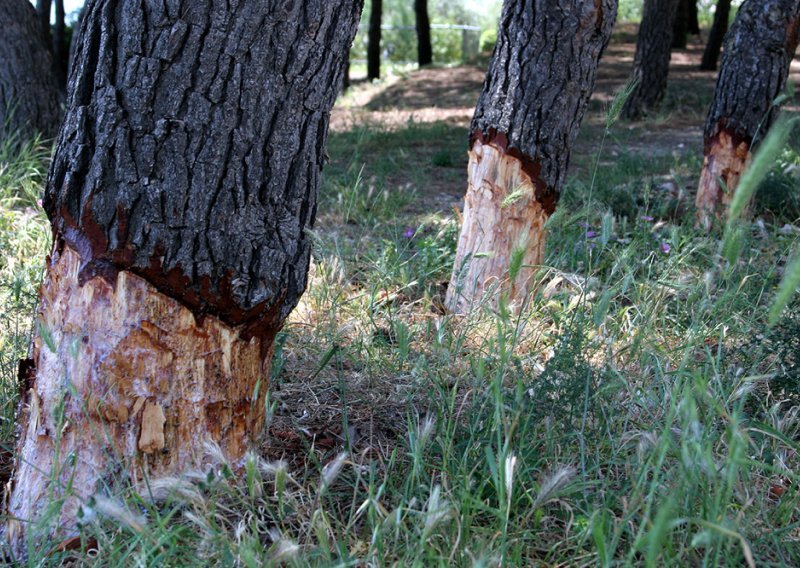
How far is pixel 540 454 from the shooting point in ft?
7.65

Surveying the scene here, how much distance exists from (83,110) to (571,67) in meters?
2.36

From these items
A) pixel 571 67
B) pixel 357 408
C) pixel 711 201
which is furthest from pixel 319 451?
pixel 711 201

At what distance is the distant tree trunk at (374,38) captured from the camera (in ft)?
55.6

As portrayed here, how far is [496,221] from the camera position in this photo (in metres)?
3.94

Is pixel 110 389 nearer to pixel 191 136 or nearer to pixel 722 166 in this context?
pixel 191 136

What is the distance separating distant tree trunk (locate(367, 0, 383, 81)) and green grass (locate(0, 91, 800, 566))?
13.4 metres

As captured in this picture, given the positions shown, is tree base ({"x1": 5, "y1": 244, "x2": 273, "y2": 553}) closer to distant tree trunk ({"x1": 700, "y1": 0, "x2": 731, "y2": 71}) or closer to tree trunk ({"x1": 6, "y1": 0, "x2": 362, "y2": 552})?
tree trunk ({"x1": 6, "y1": 0, "x2": 362, "y2": 552})

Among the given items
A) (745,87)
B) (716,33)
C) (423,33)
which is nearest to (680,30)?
(716,33)

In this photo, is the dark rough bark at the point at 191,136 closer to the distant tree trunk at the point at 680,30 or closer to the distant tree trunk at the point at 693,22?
the distant tree trunk at the point at 680,30

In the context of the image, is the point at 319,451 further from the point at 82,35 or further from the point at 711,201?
the point at 711,201

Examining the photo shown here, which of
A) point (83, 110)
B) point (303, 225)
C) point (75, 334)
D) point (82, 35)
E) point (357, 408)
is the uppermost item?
point (82, 35)

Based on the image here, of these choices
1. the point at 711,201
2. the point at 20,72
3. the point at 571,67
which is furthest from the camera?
the point at 20,72

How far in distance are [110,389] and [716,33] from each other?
14.7 metres

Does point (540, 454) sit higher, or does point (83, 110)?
point (83, 110)
